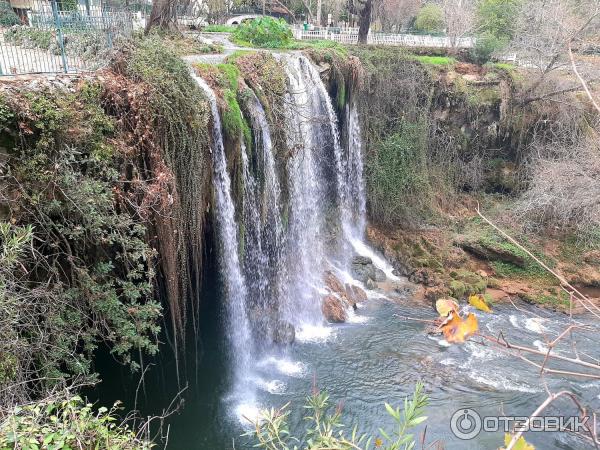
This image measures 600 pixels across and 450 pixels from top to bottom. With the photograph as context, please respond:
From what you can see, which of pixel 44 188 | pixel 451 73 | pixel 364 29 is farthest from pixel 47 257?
pixel 364 29

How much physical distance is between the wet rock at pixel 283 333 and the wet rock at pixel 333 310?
127cm

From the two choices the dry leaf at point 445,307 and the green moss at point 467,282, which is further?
the green moss at point 467,282

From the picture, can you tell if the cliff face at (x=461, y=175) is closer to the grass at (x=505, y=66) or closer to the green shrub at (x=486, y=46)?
the grass at (x=505, y=66)

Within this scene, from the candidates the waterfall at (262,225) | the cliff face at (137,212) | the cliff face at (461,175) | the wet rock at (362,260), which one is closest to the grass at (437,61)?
the cliff face at (461,175)

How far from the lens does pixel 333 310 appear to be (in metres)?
10.7

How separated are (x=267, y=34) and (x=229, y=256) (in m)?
8.76

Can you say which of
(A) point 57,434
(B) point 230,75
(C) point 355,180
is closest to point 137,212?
(A) point 57,434

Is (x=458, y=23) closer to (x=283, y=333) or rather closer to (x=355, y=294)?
(x=355, y=294)

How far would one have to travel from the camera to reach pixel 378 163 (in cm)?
1442

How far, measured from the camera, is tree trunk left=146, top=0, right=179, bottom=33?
1123 cm

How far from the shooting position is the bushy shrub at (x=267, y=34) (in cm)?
1416

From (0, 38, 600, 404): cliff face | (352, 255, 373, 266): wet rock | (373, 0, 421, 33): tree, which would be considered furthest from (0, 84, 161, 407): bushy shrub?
(373, 0, 421, 33): tree

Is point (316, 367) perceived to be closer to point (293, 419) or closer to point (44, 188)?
point (293, 419)

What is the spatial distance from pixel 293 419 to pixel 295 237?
15.3ft
